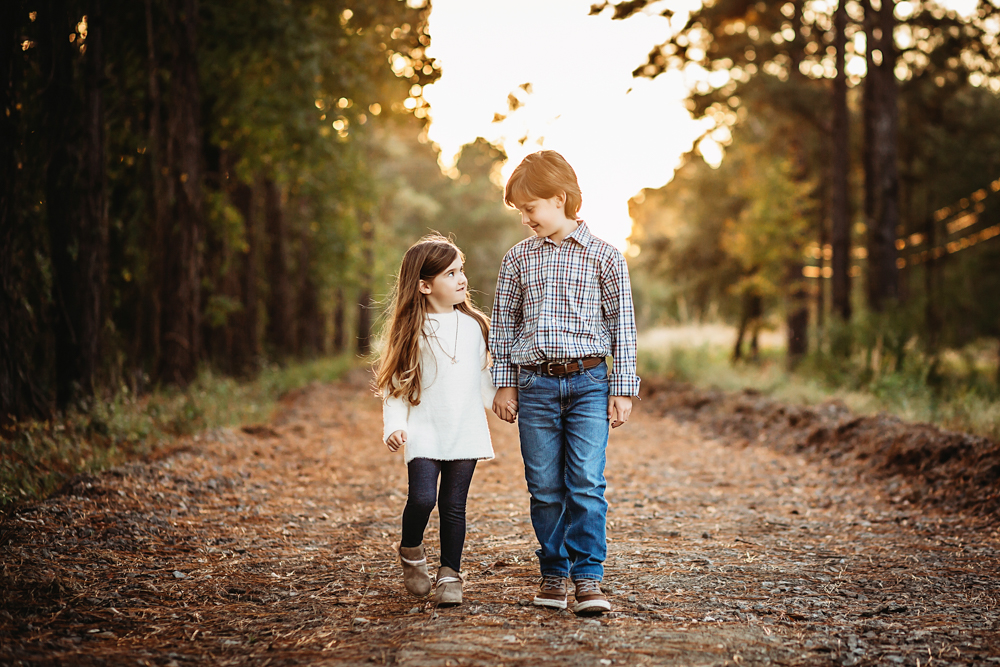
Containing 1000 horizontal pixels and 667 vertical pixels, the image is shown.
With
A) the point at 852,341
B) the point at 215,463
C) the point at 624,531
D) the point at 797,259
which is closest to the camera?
the point at 624,531

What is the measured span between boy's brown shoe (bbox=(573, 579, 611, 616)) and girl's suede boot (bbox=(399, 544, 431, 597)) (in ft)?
2.36

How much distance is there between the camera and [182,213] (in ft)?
36.3

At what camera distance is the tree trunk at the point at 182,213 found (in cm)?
1094

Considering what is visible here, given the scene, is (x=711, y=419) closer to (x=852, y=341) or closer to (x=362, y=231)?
(x=852, y=341)

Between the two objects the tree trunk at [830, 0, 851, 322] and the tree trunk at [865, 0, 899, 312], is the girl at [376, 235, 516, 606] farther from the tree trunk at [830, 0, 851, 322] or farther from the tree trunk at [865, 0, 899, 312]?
the tree trunk at [830, 0, 851, 322]

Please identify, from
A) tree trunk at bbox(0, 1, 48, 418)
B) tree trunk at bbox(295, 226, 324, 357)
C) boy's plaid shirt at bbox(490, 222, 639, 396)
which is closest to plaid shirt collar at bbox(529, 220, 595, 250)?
boy's plaid shirt at bbox(490, 222, 639, 396)

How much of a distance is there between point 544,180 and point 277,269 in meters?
16.2

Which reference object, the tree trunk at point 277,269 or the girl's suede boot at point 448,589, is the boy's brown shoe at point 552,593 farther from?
the tree trunk at point 277,269

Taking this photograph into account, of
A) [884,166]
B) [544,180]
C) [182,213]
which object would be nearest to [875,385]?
[884,166]

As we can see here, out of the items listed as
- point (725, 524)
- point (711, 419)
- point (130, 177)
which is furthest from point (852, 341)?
point (130, 177)

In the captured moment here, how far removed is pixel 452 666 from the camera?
3.02 meters

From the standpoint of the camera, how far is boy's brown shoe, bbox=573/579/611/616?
3.66m

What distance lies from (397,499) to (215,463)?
Result: 1.69 meters

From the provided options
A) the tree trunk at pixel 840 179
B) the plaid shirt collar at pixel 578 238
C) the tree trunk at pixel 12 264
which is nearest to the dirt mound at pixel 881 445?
the plaid shirt collar at pixel 578 238
